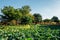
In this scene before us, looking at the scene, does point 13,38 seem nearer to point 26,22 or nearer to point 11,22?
point 26,22

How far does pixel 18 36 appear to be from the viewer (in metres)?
7.40

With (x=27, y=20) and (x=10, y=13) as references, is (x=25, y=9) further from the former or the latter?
(x=27, y=20)

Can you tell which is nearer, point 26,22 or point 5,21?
point 26,22

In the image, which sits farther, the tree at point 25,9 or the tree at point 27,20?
the tree at point 25,9

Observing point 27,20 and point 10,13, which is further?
point 10,13

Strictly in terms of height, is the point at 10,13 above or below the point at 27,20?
above

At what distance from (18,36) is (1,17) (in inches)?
1188

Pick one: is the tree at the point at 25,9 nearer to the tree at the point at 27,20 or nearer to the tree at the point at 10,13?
the tree at the point at 10,13

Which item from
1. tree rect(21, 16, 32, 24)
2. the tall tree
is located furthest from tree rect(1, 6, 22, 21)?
tree rect(21, 16, 32, 24)

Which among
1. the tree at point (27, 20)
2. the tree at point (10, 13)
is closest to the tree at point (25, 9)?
the tree at point (10, 13)

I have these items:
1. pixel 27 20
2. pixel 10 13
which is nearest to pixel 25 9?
pixel 10 13

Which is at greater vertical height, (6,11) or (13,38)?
(6,11)

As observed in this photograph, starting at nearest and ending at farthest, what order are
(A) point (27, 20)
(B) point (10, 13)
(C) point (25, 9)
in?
1. (A) point (27, 20)
2. (B) point (10, 13)
3. (C) point (25, 9)

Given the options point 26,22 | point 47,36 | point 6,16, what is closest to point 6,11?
point 6,16
